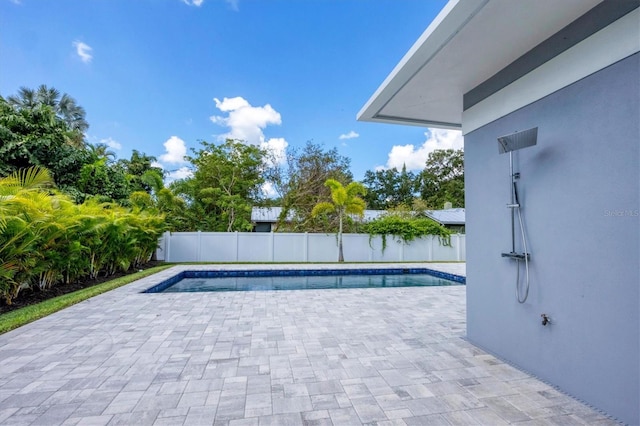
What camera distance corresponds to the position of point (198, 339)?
3842mm

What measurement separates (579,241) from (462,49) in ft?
6.44

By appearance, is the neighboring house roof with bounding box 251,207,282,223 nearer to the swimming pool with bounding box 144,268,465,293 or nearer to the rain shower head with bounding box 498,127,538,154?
the swimming pool with bounding box 144,268,465,293

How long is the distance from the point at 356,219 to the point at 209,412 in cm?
1349

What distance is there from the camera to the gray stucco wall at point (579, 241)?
2.09m

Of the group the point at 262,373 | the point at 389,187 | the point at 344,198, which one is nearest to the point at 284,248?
the point at 344,198

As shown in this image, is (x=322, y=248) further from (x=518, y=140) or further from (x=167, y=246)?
(x=518, y=140)

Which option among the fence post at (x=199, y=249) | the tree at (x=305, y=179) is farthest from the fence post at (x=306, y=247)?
the fence post at (x=199, y=249)

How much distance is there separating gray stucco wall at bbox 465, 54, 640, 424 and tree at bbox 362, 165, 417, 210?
1039 inches

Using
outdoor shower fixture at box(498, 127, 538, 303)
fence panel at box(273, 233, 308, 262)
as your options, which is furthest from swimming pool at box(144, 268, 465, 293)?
outdoor shower fixture at box(498, 127, 538, 303)

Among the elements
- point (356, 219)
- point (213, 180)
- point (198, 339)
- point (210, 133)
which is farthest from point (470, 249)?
point (210, 133)

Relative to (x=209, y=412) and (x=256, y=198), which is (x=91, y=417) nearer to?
(x=209, y=412)

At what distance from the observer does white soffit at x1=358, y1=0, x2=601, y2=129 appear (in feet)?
7.58

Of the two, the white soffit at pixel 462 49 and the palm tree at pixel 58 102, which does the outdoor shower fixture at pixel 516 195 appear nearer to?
the white soffit at pixel 462 49

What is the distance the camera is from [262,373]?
2.90 m
